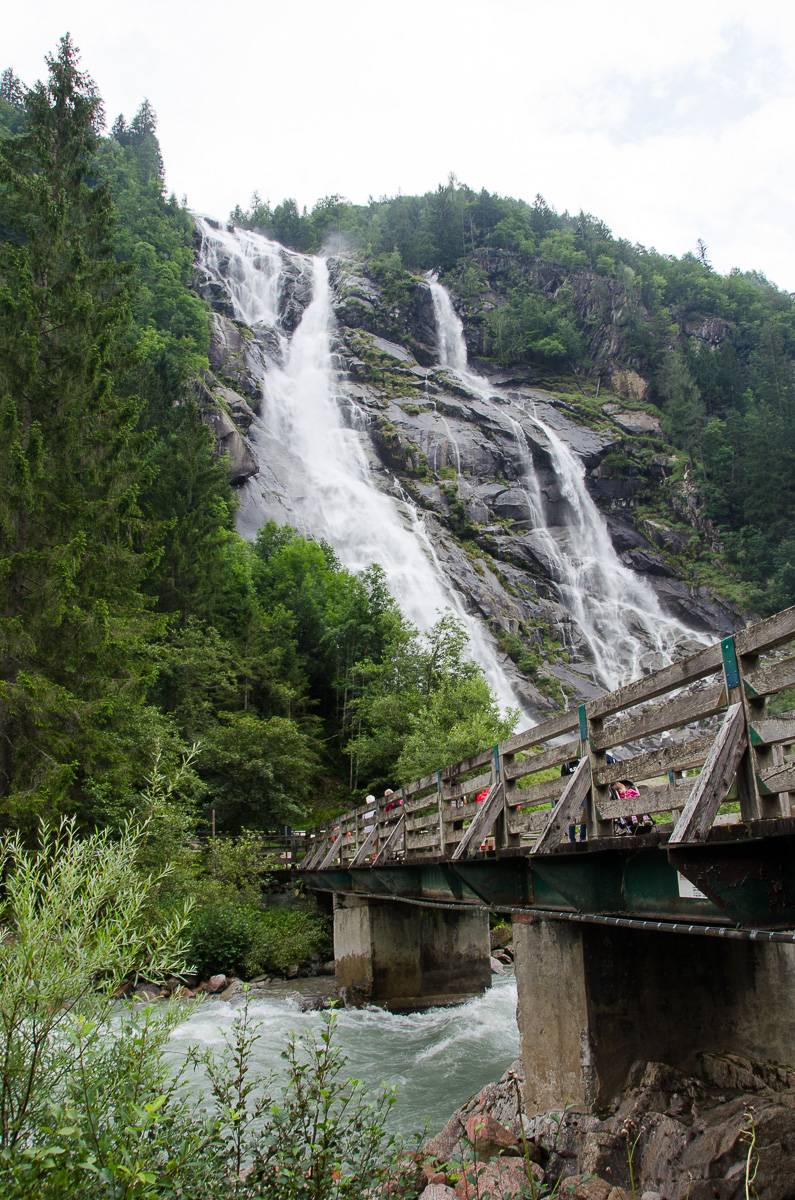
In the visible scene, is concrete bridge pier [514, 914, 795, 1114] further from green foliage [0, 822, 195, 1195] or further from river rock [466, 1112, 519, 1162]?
green foliage [0, 822, 195, 1195]

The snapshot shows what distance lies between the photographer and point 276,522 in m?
48.8

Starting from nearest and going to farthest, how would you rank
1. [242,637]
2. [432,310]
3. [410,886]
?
[410,886]
[242,637]
[432,310]

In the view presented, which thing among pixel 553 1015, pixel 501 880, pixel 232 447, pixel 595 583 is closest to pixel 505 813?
pixel 501 880

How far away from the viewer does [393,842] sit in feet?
37.1

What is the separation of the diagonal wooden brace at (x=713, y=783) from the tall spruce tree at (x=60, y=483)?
11908 mm

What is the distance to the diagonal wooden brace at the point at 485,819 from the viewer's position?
7.36 m

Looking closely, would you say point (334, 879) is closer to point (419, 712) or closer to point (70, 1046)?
point (70, 1046)

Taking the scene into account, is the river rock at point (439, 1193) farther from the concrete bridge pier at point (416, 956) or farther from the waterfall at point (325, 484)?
the waterfall at point (325, 484)

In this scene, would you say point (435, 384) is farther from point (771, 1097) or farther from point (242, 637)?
point (771, 1097)

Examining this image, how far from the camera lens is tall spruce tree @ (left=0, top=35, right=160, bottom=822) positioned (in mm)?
14203

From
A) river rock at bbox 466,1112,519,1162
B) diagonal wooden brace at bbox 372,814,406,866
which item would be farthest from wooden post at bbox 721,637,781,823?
diagonal wooden brace at bbox 372,814,406,866

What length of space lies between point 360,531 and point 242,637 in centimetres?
1445

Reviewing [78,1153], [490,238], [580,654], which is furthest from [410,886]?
[490,238]

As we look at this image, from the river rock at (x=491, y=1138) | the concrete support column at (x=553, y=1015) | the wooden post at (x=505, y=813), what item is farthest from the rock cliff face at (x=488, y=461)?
the river rock at (x=491, y=1138)
